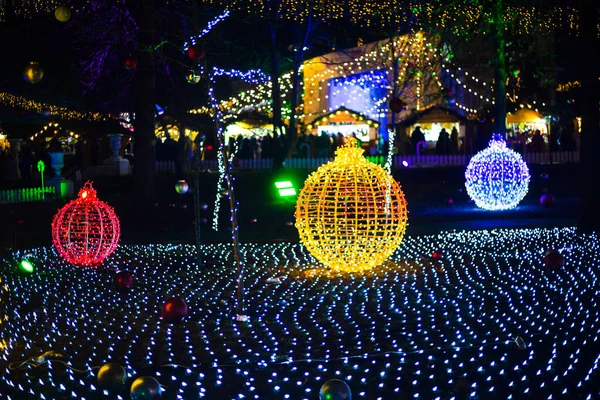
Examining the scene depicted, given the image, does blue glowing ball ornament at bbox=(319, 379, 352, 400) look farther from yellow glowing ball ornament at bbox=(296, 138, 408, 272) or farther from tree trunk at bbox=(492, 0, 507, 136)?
tree trunk at bbox=(492, 0, 507, 136)

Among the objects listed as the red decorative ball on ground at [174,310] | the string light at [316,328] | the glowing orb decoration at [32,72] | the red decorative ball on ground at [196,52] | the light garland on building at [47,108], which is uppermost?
the light garland on building at [47,108]

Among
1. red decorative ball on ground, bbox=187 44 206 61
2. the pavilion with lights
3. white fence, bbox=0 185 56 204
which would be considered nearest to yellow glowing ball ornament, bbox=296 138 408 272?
red decorative ball on ground, bbox=187 44 206 61

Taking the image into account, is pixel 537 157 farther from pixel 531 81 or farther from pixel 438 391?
pixel 438 391

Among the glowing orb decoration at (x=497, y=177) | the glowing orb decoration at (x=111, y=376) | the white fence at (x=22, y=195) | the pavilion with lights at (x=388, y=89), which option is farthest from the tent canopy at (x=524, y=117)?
the glowing orb decoration at (x=111, y=376)

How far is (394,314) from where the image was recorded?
8.83 meters

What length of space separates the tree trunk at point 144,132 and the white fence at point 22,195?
2.71 metres

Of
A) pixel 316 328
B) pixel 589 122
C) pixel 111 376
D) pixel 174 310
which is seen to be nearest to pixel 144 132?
pixel 589 122

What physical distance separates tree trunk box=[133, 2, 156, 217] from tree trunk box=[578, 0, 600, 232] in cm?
815

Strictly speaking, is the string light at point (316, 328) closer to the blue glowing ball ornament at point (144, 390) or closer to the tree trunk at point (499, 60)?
the blue glowing ball ornament at point (144, 390)

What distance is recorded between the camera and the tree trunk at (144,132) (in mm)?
18188

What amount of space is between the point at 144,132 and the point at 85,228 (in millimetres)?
6432

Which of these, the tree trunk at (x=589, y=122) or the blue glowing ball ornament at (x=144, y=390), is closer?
the blue glowing ball ornament at (x=144, y=390)

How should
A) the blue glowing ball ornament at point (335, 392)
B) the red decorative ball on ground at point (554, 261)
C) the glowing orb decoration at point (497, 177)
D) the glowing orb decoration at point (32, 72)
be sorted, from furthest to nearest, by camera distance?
1. the glowing orb decoration at point (497, 177)
2. the glowing orb decoration at point (32, 72)
3. the red decorative ball on ground at point (554, 261)
4. the blue glowing ball ornament at point (335, 392)

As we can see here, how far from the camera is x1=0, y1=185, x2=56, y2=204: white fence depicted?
1911 cm
